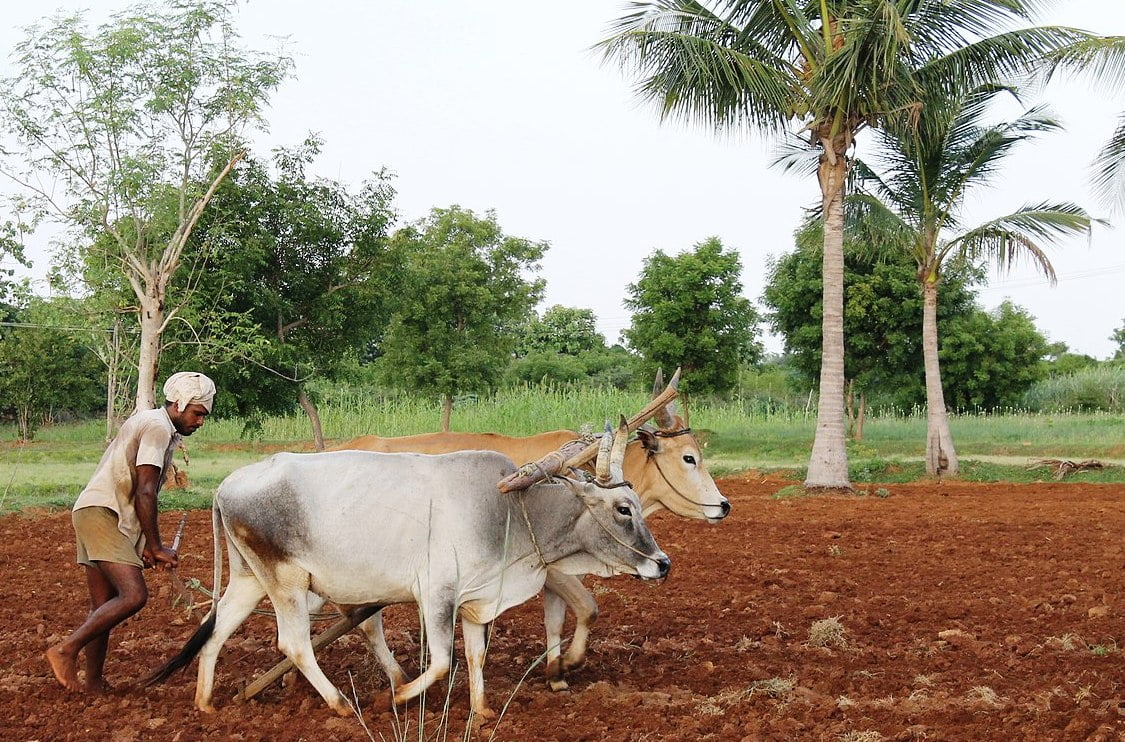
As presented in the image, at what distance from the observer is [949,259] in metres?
21.1

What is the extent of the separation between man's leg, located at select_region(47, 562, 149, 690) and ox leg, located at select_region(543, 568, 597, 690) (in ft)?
6.75

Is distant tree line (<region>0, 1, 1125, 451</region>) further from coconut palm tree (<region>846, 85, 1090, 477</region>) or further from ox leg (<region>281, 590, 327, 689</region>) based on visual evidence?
ox leg (<region>281, 590, 327, 689</region>)

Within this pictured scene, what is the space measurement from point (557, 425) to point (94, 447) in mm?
13241

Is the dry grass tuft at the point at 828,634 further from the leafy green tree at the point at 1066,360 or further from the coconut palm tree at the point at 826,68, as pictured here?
the leafy green tree at the point at 1066,360

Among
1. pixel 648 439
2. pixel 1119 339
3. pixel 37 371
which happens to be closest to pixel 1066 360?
pixel 1119 339

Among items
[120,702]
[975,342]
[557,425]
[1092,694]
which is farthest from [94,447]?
[1092,694]

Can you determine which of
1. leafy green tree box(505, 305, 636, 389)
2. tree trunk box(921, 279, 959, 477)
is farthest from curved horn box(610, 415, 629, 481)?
leafy green tree box(505, 305, 636, 389)

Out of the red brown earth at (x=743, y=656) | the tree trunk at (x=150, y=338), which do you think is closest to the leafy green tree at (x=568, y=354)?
the tree trunk at (x=150, y=338)

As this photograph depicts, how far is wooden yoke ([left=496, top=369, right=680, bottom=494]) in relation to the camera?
5215 mm

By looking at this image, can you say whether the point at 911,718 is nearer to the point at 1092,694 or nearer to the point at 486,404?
the point at 1092,694

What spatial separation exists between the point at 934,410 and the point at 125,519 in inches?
687

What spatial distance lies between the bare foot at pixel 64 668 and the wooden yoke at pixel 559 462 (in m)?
2.22

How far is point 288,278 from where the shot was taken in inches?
734

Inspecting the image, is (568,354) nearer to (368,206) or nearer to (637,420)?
(368,206)
